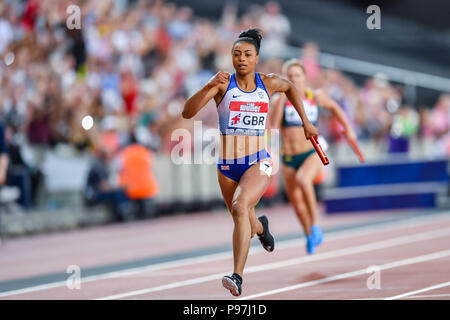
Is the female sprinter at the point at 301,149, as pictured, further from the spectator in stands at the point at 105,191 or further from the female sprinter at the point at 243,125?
the spectator in stands at the point at 105,191

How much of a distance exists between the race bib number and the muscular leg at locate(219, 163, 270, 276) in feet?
1.43

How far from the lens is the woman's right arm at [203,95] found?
25.3 ft

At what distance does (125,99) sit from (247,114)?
1023 centimetres

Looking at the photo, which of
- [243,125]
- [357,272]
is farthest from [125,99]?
[243,125]

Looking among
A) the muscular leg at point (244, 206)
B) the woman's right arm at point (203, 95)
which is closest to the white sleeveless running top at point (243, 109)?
the woman's right arm at point (203, 95)

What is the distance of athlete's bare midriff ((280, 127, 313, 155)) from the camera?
1135cm

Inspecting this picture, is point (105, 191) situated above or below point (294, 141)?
below

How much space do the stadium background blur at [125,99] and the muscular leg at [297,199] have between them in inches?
240

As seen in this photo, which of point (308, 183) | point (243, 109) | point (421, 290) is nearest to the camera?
point (243, 109)

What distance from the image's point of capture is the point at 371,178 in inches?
771

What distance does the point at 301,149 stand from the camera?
11352 mm

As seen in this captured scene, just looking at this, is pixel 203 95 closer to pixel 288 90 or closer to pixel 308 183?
pixel 288 90

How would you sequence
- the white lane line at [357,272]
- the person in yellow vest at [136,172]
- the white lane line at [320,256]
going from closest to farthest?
the white lane line at [357,272]
the white lane line at [320,256]
the person in yellow vest at [136,172]
